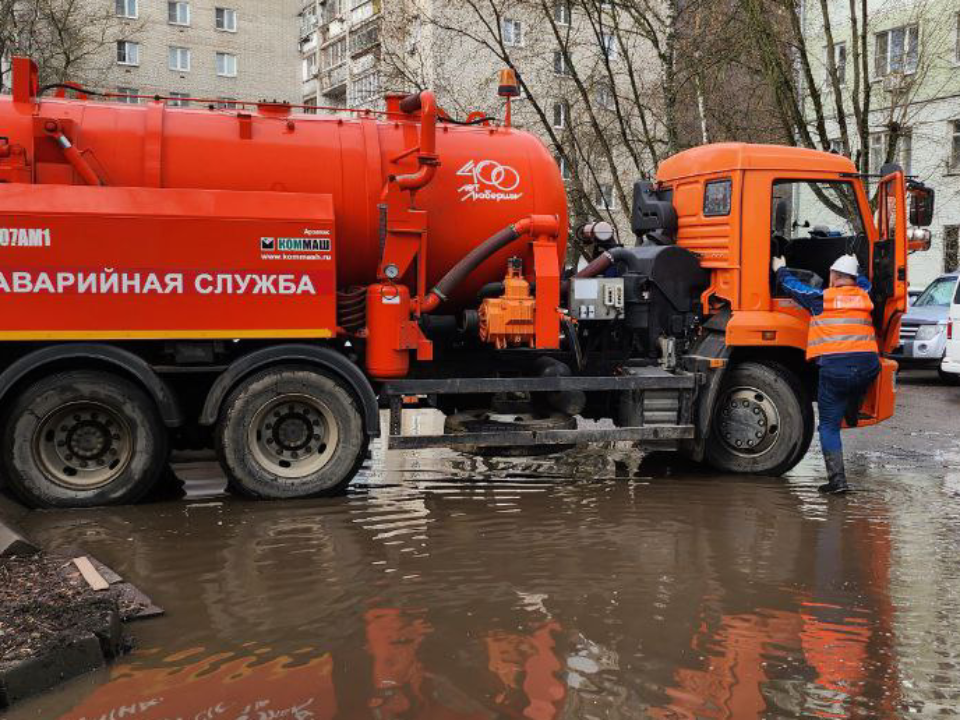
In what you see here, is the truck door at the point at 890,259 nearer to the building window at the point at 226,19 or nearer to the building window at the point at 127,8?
the building window at the point at 127,8

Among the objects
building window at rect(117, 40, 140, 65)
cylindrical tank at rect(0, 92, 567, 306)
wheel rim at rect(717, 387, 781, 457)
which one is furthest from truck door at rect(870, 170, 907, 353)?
building window at rect(117, 40, 140, 65)

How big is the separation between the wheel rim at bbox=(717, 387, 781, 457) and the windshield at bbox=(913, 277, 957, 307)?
10617 millimetres

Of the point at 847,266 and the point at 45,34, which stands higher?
the point at 45,34

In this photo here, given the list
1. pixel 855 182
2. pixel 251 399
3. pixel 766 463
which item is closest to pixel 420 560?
pixel 251 399

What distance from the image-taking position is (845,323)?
7344 millimetres

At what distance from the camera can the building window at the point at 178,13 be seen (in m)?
46.8

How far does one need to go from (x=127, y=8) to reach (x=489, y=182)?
4422 centimetres

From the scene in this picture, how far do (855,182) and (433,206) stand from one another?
139 inches

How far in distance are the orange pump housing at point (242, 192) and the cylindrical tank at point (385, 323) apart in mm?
263

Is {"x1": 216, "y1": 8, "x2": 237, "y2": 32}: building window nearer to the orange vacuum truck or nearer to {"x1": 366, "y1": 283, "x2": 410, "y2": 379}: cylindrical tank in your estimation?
the orange vacuum truck

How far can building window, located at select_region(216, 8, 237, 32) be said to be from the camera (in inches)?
1890

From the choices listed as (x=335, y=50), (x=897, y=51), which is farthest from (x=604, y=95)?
(x=335, y=50)

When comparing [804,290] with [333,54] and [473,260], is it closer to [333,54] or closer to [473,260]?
[473,260]

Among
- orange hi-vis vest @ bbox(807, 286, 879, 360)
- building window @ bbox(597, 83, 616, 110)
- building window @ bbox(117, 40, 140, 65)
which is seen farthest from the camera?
building window @ bbox(117, 40, 140, 65)
